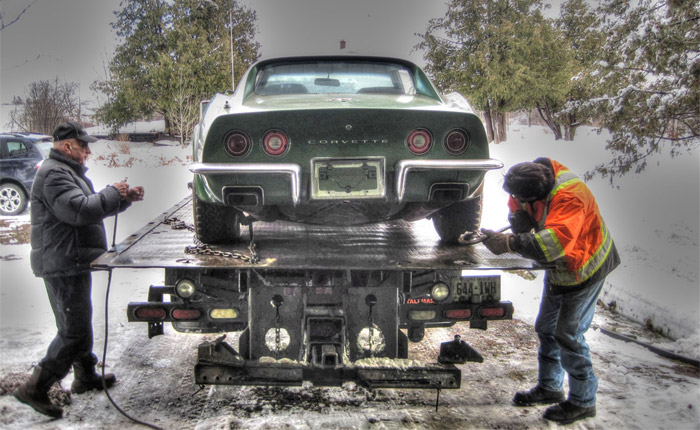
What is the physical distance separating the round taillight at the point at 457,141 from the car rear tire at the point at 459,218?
651mm

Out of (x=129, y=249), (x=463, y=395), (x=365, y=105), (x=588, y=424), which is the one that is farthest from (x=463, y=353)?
(x=129, y=249)

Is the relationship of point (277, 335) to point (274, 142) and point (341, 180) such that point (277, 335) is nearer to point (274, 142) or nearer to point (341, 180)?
point (341, 180)

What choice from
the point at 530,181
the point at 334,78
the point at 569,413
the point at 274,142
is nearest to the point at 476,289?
the point at 530,181

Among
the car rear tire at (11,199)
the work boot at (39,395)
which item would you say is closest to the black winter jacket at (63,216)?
the work boot at (39,395)

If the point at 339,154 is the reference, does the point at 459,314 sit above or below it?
below

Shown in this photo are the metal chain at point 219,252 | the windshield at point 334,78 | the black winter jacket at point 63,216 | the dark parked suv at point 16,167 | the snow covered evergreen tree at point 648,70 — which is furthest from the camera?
the dark parked suv at point 16,167

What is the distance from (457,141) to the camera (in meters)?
3.36

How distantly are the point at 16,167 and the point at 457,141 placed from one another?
34.7ft

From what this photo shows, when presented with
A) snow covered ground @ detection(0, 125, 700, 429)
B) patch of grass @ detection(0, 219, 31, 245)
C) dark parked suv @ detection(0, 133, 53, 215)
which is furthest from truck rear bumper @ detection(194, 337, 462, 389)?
dark parked suv @ detection(0, 133, 53, 215)

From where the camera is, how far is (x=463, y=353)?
3574 mm

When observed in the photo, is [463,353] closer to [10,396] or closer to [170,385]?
[170,385]

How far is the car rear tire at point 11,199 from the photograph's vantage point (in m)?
11.2

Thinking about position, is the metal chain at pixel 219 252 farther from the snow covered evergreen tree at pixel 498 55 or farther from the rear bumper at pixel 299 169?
the snow covered evergreen tree at pixel 498 55

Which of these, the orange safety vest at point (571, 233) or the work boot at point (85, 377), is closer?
the orange safety vest at point (571, 233)
